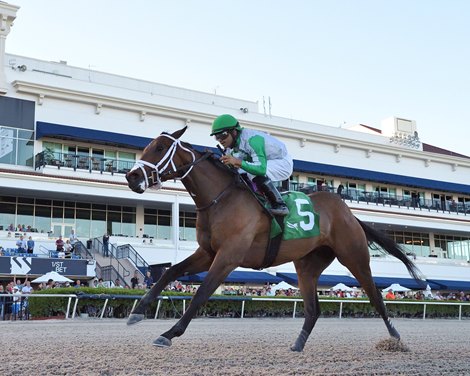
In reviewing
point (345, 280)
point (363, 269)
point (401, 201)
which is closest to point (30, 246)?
point (345, 280)

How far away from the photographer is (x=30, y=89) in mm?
31641

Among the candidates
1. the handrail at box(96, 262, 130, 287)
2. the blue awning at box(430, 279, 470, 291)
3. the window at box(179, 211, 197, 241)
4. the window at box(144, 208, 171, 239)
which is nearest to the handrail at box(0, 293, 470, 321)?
the handrail at box(96, 262, 130, 287)

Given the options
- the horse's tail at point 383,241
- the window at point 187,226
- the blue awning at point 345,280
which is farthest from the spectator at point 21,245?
the horse's tail at point 383,241

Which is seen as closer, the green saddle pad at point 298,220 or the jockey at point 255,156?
the jockey at point 255,156

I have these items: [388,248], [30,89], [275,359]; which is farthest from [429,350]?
[30,89]

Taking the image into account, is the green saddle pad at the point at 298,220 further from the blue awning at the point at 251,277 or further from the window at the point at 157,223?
the window at the point at 157,223

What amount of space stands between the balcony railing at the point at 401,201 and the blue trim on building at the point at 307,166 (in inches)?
41.5

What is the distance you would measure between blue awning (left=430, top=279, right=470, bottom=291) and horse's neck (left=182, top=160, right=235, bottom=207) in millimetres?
34782

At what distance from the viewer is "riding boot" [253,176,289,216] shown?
6.49m

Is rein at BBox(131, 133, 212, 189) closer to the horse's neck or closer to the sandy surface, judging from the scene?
the horse's neck

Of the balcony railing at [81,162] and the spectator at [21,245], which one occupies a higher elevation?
the balcony railing at [81,162]

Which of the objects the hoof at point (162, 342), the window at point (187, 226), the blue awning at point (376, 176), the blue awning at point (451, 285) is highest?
the blue awning at point (376, 176)

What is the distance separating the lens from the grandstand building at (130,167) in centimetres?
3059

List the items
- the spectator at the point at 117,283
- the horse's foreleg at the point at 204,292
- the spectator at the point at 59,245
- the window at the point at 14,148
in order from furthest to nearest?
1. the window at the point at 14,148
2. the spectator at the point at 59,245
3. the spectator at the point at 117,283
4. the horse's foreleg at the point at 204,292
